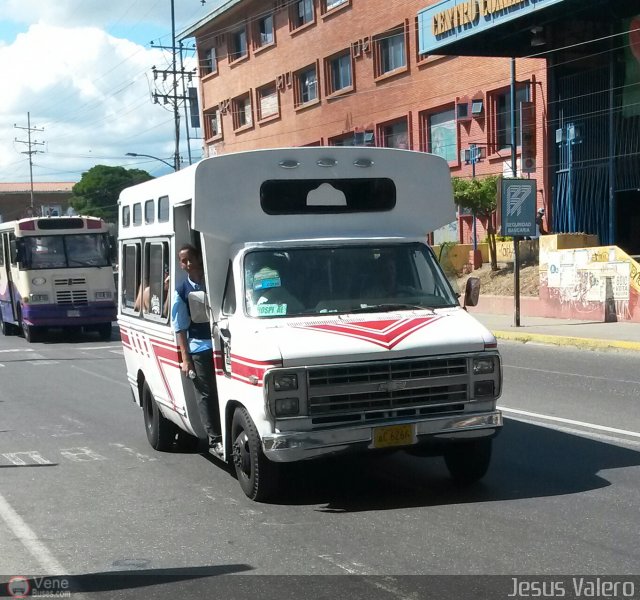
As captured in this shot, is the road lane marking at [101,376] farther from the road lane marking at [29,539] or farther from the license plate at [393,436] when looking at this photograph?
the license plate at [393,436]

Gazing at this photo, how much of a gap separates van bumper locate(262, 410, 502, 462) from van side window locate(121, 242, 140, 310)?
12.9 ft

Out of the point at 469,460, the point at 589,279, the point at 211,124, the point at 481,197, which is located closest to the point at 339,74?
the point at 211,124

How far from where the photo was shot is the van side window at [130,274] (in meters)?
10.4

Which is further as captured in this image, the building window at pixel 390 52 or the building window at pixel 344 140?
the building window at pixel 344 140

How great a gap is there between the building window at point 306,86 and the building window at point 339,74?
1.32 meters

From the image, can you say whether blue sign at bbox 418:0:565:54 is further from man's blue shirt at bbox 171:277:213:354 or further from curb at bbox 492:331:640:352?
man's blue shirt at bbox 171:277:213:354

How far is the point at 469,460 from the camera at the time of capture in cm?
767

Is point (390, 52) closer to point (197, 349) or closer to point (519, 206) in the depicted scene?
point (519, 206)

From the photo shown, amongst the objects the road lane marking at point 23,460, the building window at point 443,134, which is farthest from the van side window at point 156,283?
the building window at point 443,134

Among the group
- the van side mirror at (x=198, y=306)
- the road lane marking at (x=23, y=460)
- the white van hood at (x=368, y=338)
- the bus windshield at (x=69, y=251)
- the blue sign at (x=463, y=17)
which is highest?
the blue sign at (x=463, y=17)

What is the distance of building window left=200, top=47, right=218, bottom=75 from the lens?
54938 mm

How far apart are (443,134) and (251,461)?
31613 mm

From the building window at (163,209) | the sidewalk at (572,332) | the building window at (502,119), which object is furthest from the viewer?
the building window at (502,119)

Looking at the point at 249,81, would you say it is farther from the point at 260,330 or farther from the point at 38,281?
the point at 260,330
